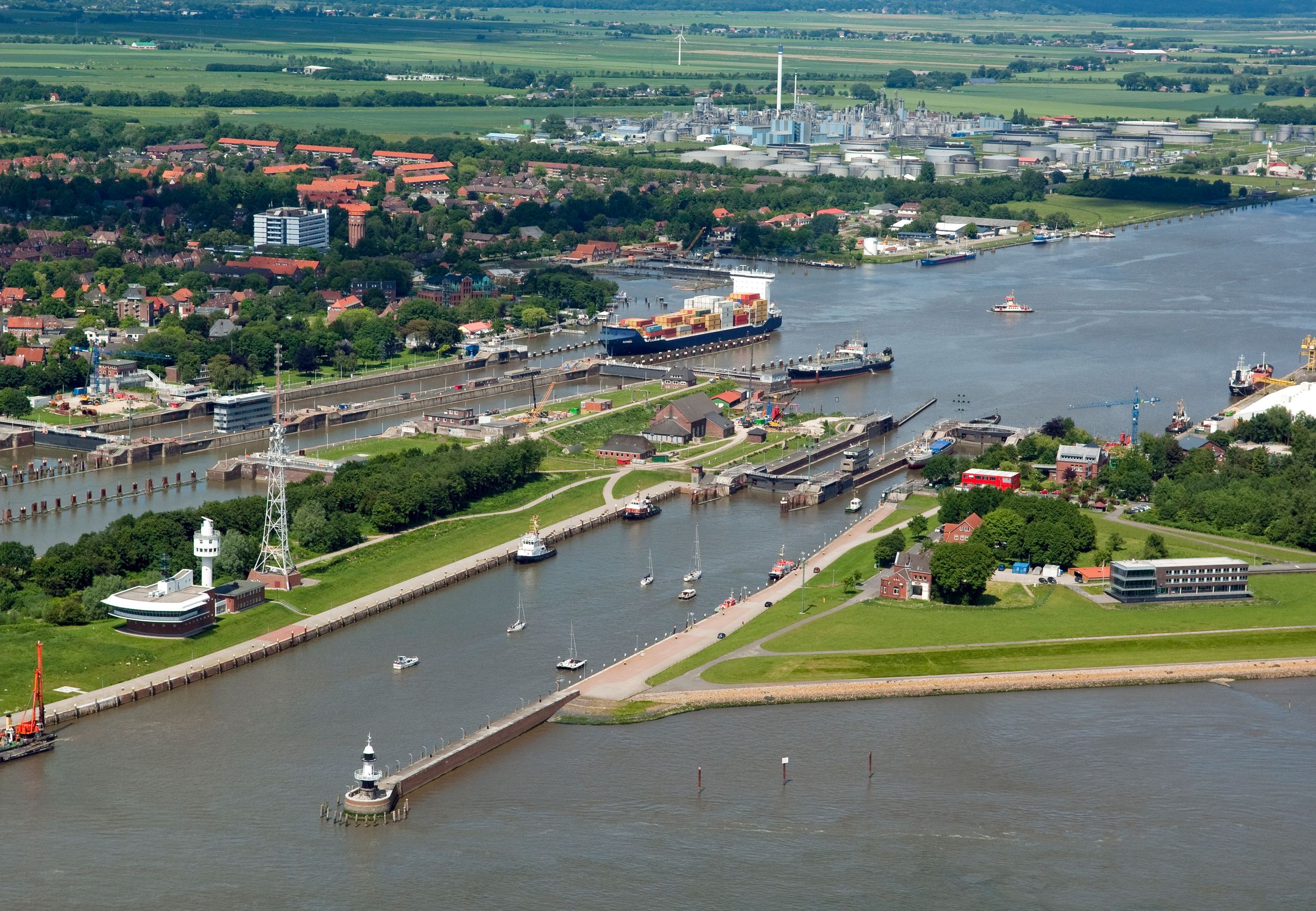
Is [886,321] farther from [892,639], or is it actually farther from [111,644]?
[111,644]

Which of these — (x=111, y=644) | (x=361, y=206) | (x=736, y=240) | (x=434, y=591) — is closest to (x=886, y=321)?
(x=736, y=240)

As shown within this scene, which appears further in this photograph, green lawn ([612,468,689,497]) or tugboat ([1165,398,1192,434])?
tugboat ([1165,398,1192,434])

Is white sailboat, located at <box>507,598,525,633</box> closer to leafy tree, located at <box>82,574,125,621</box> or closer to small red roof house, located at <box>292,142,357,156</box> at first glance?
leafy tree, located at <box>82,574,125,621</box>

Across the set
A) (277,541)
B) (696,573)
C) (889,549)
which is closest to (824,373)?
(889,549)

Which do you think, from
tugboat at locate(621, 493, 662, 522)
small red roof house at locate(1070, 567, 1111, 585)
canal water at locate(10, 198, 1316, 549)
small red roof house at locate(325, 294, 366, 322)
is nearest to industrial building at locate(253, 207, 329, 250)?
small red roof house at locate(325, 294, 366, 322)

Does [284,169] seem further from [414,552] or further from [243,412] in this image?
[414,552]

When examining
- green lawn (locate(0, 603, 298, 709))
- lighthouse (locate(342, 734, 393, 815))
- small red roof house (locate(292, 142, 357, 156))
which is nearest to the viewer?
lighthouse (locate(342, 734, 393, 815))

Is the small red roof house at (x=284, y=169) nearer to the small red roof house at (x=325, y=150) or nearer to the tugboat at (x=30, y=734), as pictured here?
the small red roof house at (x=325, y=150)
